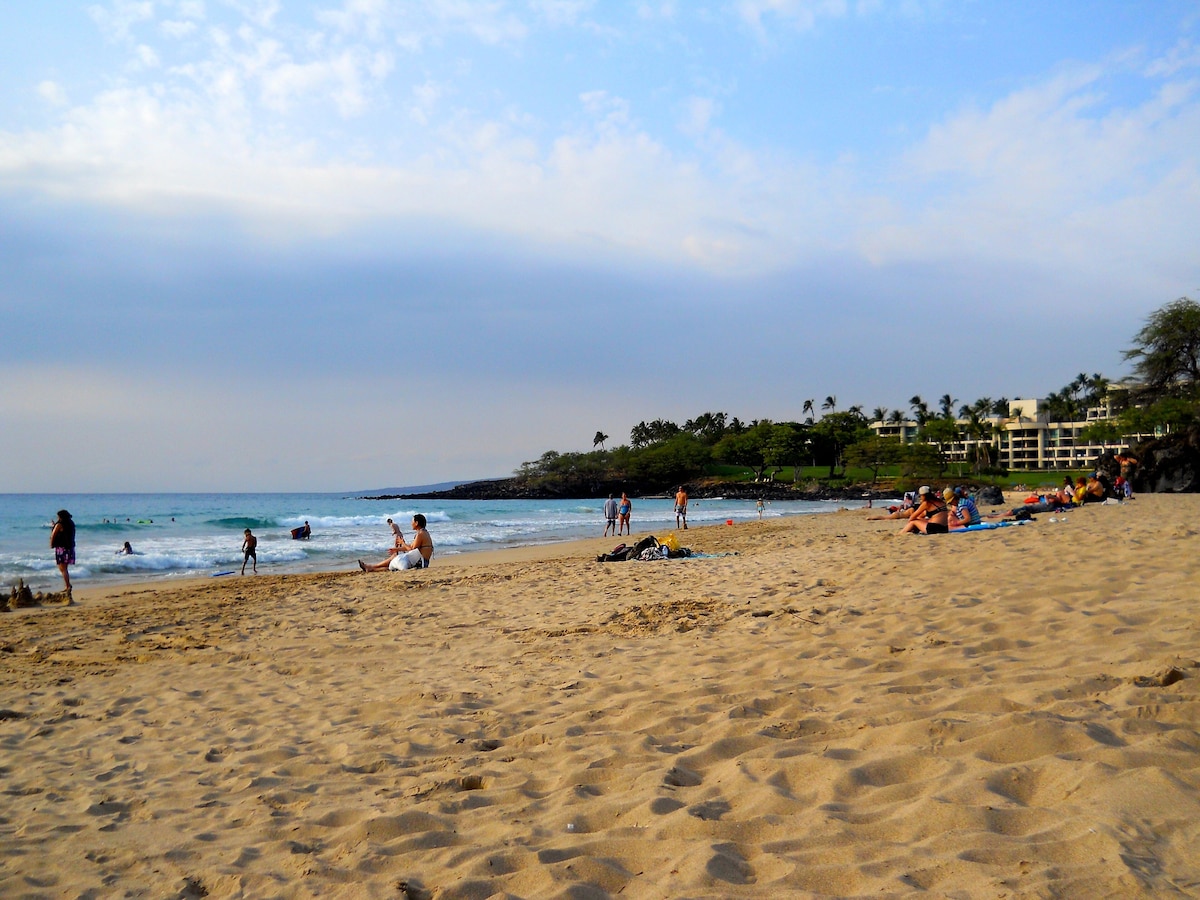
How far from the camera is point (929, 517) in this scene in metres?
14.0

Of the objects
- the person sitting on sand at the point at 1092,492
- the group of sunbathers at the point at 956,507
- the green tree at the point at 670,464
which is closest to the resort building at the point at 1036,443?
the green tree at the point at 670,464

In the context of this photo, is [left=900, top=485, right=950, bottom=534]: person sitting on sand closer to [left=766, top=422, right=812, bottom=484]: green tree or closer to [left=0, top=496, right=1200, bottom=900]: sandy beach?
[left=0, top=496, right=1200, bottom=900]: sandy beach

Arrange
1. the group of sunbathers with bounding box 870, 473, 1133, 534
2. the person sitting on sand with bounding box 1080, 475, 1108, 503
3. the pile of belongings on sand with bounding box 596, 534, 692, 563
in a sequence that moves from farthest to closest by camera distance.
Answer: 1. the person sitting on sand with bounding box 1080, 475, 1108, 503
2. the group of sunbathers with bounding box 870, 473, 1133, 534
3. the pile of belongings on sand with bounding box 596, 534, 692, 563

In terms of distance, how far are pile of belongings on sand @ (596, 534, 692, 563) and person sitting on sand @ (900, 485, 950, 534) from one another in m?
4.21

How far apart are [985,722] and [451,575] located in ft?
36.0

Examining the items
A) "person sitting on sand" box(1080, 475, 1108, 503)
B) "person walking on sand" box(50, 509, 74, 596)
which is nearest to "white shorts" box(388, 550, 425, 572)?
"person walking on sand" box(50, 509, 74, 596)

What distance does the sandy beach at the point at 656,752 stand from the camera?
8.79 ft

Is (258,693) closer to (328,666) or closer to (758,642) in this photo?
(328,666)

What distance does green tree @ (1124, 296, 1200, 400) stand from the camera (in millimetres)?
40344

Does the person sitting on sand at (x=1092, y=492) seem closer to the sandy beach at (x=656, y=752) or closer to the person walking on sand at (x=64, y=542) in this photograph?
the sandy beach at (x=656, y=752)

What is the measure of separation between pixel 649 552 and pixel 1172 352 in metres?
41.2

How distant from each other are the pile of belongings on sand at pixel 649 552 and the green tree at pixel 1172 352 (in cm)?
4018

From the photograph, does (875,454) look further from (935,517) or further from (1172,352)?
(935,517)

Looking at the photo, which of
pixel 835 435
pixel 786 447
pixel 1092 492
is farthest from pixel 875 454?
pixel 1092 492
